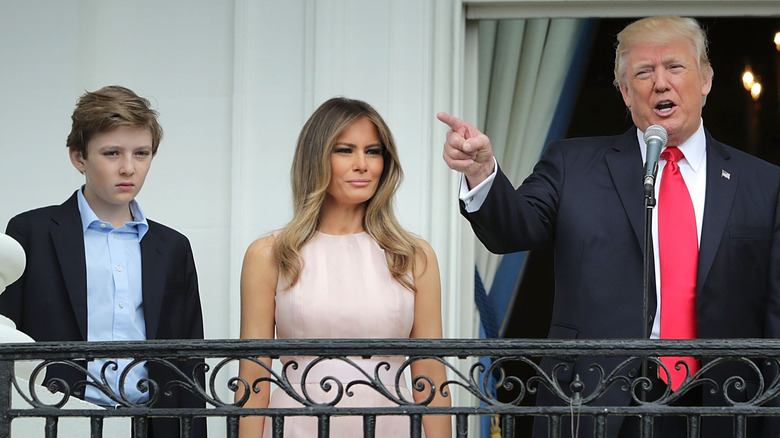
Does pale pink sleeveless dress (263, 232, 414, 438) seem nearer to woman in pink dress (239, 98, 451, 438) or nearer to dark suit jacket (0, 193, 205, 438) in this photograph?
woman in pink dress (239, 98, 451, 438)

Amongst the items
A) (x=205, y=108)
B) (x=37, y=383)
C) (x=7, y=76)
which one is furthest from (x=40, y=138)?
(x=37, y=383)

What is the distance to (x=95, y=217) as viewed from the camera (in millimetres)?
4180

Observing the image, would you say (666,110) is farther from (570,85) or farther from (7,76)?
(7,76)

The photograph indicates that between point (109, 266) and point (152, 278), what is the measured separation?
0.46 feet

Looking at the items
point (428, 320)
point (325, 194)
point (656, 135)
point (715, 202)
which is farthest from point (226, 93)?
point (656, 135)

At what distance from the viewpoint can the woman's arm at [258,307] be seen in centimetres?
407

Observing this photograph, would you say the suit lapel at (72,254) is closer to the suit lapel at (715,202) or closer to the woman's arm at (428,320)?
the woman's arm at (428,320)

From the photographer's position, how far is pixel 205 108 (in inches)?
219

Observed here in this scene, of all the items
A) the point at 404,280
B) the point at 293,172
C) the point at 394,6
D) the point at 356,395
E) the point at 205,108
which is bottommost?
the point at 356,395

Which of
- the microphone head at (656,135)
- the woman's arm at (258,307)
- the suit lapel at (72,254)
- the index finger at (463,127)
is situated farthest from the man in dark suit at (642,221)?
the suit lapel at (72,254)

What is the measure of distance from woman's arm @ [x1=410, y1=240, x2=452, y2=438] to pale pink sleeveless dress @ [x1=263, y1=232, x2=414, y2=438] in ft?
0.11

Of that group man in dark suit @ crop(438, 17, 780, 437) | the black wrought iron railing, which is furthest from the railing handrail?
man in dark suit @ crop(438, 17, 780, 437)

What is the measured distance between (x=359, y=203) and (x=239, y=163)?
Answer: 4.13 ft

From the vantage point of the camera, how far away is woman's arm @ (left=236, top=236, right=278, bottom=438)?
407 centimetres
